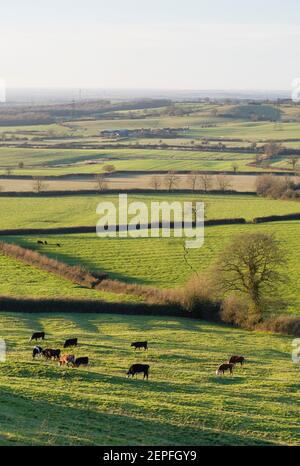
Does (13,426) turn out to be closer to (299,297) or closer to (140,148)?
(299,297)

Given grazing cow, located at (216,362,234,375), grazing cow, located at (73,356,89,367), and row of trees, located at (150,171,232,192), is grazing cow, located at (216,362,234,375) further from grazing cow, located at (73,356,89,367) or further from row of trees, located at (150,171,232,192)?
row of trees, located at (150,171,232,192)

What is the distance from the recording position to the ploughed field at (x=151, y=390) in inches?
851

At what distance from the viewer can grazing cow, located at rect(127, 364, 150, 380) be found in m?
29.8

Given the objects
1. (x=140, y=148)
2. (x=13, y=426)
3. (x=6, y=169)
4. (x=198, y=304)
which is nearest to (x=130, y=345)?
(x=198, y=304)

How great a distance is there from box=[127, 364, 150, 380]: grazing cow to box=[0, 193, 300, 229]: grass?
49.3 meters

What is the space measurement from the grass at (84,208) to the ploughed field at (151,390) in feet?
128

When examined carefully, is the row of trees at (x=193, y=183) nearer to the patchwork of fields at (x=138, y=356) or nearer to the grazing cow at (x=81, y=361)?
the patchwork of fields at (x=138, y=356)

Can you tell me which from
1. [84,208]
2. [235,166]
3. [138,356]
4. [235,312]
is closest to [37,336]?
[138,356]

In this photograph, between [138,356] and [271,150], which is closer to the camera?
[138,356]

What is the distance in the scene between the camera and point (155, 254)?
64.8 metres

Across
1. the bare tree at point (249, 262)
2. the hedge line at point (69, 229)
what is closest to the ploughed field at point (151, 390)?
the bare tree at point (249, 262)

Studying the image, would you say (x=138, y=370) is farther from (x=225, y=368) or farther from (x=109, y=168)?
(x=109, y=168)

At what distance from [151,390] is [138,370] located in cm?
224

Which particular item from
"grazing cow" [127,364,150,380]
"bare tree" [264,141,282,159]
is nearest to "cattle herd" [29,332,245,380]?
"grazing cow" [127,364,150,380]
